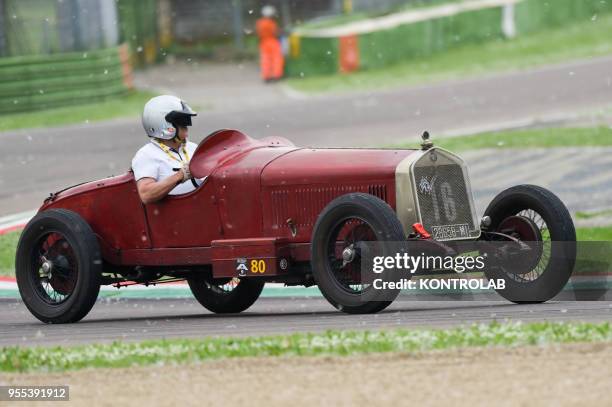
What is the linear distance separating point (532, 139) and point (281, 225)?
11483 mm

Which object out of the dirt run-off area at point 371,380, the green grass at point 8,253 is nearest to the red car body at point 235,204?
the dirt run-off area at point 371,380

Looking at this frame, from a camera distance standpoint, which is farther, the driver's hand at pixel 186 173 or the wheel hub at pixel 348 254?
the driver's hand at pixel 186 173

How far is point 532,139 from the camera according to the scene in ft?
68.4

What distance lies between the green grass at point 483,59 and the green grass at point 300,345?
70.8 ft

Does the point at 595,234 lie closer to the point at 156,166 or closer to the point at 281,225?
the point at 281,225

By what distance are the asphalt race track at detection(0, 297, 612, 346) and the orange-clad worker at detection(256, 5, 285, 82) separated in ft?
69.5

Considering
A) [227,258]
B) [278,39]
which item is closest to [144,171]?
[227,258]

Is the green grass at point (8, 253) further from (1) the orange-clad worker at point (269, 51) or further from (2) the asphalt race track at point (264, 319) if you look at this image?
(1) the orange-clad worker at point (269, 51)

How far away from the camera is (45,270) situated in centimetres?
1062

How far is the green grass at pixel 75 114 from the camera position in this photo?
2522 centimetres

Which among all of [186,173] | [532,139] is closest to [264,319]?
[186,173]

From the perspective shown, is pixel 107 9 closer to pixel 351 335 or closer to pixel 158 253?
pixel 158 253

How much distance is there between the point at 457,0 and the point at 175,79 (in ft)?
25.5

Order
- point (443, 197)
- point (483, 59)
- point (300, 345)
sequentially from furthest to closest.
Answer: point (483, 59) < point (443, 197) < point (300, 345)
